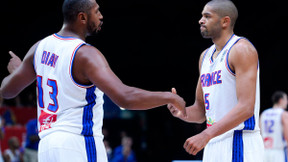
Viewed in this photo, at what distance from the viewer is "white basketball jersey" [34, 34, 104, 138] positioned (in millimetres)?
3117

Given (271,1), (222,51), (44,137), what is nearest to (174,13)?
(271,1)

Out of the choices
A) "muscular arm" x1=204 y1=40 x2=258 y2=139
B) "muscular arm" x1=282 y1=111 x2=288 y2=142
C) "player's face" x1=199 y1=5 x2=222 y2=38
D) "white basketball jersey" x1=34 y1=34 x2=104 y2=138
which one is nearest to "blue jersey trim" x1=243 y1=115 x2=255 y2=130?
"muscular arm" x1=204 y1=40 x2=258 y2=139

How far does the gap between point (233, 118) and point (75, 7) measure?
1.50m

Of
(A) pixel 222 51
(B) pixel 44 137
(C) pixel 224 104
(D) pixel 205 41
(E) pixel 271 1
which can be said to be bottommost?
(B) pixel 44 137

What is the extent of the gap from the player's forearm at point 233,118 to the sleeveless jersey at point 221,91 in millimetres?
201

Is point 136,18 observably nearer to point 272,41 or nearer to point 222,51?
point 272,41

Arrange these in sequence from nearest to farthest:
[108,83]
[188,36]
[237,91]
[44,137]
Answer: [108,83], [44,137], [237,91], [188,36]

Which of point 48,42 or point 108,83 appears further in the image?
point 48,42

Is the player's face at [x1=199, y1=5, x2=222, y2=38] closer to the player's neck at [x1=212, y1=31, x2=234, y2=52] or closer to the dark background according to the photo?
the player's neck at [x1=212, y1=31, x2=234, y2=52]

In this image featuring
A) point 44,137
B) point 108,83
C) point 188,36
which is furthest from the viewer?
point 188,36

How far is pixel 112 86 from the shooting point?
9.63ft

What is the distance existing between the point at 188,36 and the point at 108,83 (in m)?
10.9

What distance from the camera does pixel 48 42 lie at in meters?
3.31

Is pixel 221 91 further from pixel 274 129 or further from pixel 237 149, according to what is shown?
pixel 274 129
